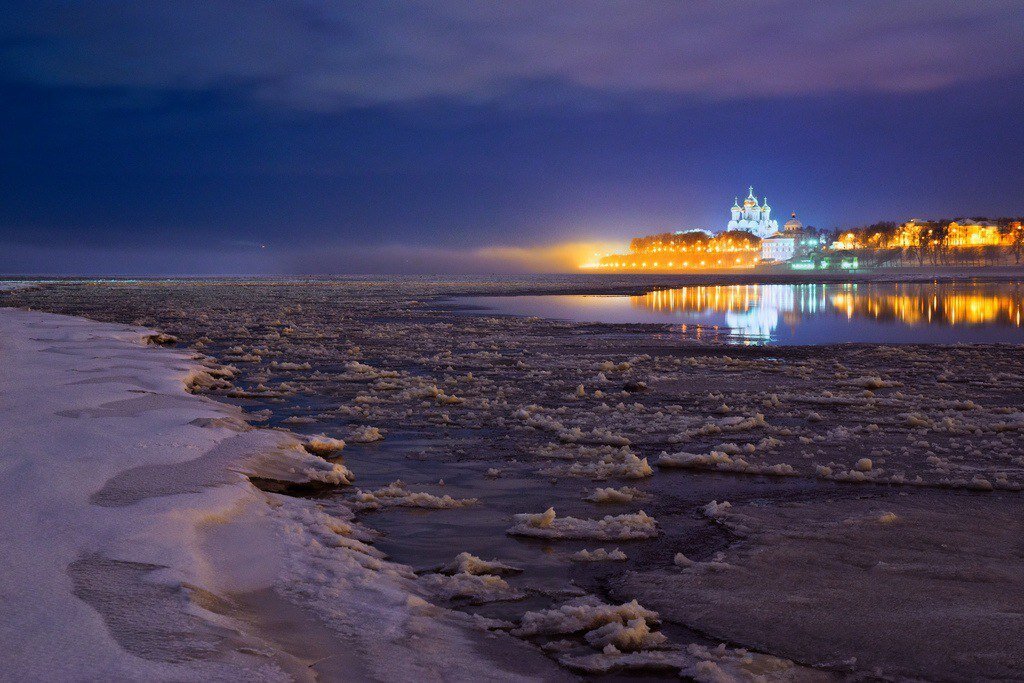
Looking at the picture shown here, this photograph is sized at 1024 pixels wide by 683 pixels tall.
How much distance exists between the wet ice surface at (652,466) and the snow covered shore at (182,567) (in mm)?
519

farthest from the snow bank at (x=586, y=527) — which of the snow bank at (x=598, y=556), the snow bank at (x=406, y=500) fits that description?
the snow bank at (x=406, y=500)

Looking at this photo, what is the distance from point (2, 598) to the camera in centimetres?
354

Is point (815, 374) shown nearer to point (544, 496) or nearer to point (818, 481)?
point (818, 481)

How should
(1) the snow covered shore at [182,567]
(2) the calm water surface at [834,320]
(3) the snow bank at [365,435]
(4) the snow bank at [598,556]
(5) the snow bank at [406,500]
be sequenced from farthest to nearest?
(2) the calm water surface at [834,320] → (3) the snow bank at [365,435] → (5) the snow bank at [406,500] → (4) the snow bank at [598,556] → (1) the snow covered shore at [182,567]

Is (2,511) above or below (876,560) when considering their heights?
above

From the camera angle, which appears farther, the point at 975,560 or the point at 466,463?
the point at 466,463

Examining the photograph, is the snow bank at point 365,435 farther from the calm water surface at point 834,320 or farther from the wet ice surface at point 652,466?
the calm water surface at point 834,320

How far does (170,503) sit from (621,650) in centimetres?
309

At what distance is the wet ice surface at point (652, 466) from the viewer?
4480mm

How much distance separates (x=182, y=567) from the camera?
4.27 meters

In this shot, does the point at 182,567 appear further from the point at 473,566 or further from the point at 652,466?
the point at 652,466

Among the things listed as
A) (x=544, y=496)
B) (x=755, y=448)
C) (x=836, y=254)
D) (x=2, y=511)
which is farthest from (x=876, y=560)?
(x=836, y=254)

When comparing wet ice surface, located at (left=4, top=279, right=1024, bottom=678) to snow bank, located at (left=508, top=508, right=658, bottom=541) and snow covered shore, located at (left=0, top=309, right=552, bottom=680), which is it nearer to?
snow bank, located at (left=508, top=508, right=658, bottom=541)

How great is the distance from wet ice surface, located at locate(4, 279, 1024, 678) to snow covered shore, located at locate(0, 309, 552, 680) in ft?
1.70
